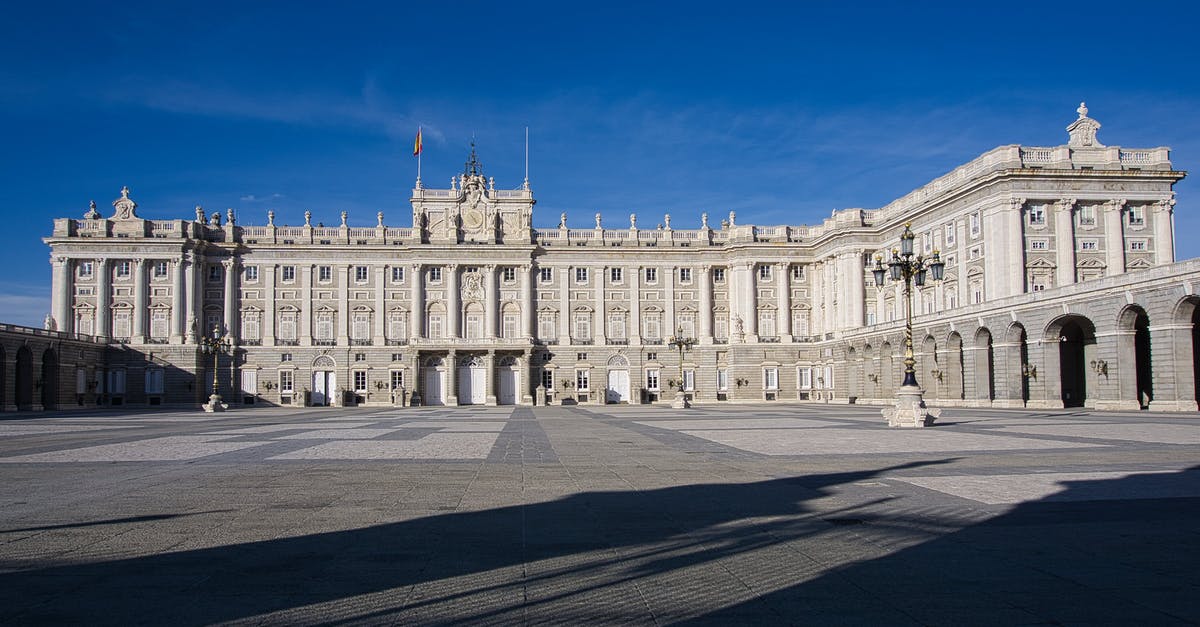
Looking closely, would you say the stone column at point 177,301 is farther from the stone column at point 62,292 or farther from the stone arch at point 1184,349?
the stone arch at point 1184,349

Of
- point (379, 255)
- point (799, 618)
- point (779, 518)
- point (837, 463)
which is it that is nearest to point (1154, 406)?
point (837, 463)

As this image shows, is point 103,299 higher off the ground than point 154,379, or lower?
higher

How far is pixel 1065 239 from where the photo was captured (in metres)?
57.3

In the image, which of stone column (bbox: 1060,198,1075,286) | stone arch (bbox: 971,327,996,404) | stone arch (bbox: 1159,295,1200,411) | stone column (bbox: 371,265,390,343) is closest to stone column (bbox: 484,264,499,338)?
stone column (bbox: 371,265,390,343)

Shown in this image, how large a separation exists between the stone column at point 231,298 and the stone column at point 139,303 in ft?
21.5

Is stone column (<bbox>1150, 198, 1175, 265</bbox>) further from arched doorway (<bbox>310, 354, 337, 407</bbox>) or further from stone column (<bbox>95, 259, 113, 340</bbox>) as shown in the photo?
stone column (<bbox>95, 259, 113, 340</bbox>)

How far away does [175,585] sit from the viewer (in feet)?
23.8

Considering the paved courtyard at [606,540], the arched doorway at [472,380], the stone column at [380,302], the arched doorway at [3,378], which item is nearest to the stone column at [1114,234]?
the paved courtyard at [606,540]

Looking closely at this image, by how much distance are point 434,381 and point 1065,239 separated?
171ft

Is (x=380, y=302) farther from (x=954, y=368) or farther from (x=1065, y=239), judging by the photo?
(x=1065, y=239)

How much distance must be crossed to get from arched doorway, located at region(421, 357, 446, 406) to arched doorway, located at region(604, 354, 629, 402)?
15.1 m

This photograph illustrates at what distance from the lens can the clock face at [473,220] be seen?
83.9m

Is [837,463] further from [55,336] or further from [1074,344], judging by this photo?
[55,336]

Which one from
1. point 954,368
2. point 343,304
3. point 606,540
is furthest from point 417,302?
point 606,540
